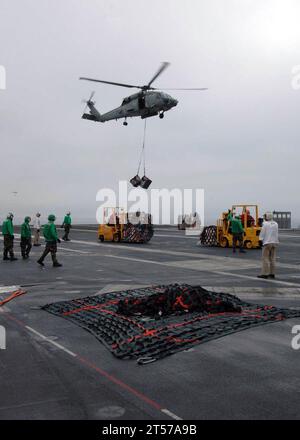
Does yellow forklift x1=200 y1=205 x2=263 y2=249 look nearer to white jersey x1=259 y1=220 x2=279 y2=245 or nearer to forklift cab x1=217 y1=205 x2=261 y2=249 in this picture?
forklift cab x1=217 y1=205 x2=261 y2=249

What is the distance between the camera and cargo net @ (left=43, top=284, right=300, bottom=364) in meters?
6.68

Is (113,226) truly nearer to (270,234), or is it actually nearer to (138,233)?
(138,233)

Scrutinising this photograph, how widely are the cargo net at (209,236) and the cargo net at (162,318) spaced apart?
62.6 ft

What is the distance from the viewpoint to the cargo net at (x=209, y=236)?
→ 2880 cm

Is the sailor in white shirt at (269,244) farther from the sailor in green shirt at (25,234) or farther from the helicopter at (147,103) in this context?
the helicopter at (147,103)

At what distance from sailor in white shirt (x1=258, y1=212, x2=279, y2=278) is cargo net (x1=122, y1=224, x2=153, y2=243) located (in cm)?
1744

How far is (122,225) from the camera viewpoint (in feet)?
108

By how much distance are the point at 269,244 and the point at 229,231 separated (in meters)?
13.6

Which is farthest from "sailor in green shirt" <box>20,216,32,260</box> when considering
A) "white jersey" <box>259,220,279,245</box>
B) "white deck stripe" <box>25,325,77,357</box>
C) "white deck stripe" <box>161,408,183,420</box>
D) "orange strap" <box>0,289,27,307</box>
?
"white deck stripe" <box>161,408,183,420</box>

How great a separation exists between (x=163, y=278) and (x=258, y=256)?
28.9 ft

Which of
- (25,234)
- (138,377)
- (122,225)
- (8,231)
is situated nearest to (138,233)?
(122,225)

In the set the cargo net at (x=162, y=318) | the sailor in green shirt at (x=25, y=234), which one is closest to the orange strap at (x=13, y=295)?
the cargo net at (x=162, y=318)

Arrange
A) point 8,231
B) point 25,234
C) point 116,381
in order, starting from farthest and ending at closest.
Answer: point 25,234
point 8,231
point 116,381
